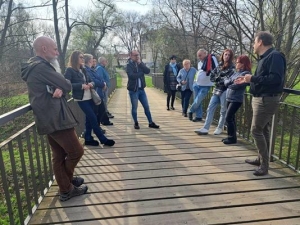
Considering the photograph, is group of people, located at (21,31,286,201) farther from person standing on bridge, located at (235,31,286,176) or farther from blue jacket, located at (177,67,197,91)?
blue jacket, located at (177,67,197,91)

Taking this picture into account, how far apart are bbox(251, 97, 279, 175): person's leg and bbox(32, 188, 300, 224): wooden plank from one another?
1.70ft

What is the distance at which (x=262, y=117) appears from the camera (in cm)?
295

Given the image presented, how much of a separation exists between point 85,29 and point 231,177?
76.1 feet

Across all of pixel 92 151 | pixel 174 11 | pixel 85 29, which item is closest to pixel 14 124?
pixel 92 151

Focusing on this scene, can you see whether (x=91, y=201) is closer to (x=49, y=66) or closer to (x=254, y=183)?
(x=49, y=66)

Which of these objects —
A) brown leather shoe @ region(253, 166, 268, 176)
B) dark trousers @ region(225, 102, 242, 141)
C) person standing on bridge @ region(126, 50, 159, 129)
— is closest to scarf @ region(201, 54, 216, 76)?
person standing on bridge @ region(126, 50, 159, 129)

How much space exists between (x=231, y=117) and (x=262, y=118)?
120 centimetres

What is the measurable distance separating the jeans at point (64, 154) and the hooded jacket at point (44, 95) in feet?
0.41

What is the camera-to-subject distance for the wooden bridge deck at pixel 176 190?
2.33 meters

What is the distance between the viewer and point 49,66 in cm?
224

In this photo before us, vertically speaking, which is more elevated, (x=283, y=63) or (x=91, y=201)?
(x=283, y=63)

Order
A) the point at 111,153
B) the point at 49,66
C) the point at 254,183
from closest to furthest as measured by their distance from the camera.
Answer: the point at 49,66
the point at 254,183
the point at 111,153

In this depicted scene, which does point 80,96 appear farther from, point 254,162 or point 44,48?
point 254,162

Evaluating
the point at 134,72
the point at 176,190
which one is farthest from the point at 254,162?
the point at 134,72
